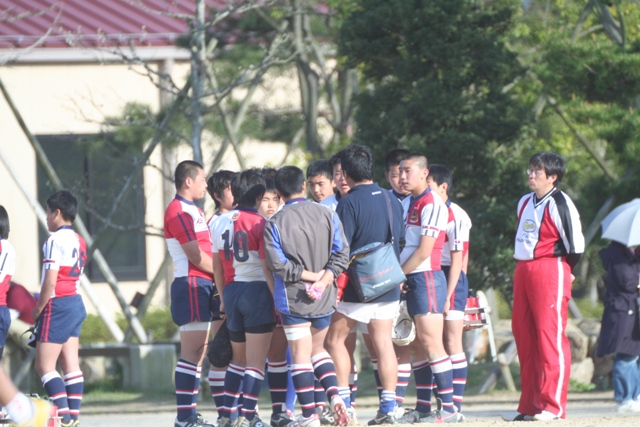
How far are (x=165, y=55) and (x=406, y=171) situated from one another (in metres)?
10.3

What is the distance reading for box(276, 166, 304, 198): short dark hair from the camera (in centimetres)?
758

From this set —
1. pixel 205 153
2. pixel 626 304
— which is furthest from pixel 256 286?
pixel 205 153

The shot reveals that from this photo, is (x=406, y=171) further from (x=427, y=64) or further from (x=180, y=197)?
(x=427, y=64)

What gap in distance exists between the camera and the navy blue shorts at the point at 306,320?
7.23 meters

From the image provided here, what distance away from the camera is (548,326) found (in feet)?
25.6

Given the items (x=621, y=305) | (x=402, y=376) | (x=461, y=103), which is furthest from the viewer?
(x=461, y=103)

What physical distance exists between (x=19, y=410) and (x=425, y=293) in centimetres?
331

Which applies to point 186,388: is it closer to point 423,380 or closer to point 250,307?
point 250,307

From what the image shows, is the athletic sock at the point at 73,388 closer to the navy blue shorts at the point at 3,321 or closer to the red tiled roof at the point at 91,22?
the navy blue shorts at the point at 3,321

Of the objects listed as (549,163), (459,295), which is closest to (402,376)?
(459,295)

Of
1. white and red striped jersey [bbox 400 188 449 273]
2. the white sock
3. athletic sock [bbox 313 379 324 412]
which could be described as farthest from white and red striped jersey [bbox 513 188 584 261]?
the white sock

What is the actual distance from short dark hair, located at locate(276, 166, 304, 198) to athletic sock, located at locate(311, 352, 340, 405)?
1.17 metres

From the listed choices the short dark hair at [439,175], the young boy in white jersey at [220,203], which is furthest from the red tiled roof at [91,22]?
the young boy in white jersey at [220,203]

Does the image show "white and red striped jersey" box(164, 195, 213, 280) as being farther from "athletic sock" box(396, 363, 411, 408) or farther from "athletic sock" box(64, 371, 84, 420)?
"athletic sock" box(396, 363, 411, 408)
